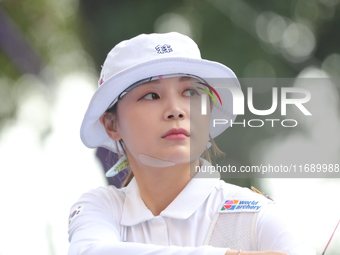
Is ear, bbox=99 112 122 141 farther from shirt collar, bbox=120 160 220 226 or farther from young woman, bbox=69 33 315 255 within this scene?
shirt collar, bbox=120 160 220 226

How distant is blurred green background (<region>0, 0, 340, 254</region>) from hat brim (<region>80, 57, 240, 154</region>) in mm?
1474

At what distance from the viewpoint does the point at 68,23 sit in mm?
3635

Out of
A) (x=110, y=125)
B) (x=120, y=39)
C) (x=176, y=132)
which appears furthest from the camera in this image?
(x=120, y=39)

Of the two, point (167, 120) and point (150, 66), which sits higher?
point (150, 66)

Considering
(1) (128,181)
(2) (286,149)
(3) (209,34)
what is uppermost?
(3) (209,34)

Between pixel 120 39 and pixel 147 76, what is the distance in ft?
6.13

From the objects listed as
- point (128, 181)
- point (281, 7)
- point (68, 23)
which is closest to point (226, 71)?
point (128, 181)

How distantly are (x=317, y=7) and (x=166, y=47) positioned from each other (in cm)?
235

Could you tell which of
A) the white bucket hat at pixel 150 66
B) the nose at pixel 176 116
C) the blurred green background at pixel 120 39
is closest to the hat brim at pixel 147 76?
the white bucket hat at pixel 150 66

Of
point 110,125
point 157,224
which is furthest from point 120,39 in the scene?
point 157,224

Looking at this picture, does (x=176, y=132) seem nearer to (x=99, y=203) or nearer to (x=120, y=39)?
(x=99, y=203)

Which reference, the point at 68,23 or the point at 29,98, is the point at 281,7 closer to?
the point at 68,23

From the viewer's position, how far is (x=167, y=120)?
1.39 meters

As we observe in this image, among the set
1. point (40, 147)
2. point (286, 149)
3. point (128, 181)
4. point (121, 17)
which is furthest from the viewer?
point (121, 17)
